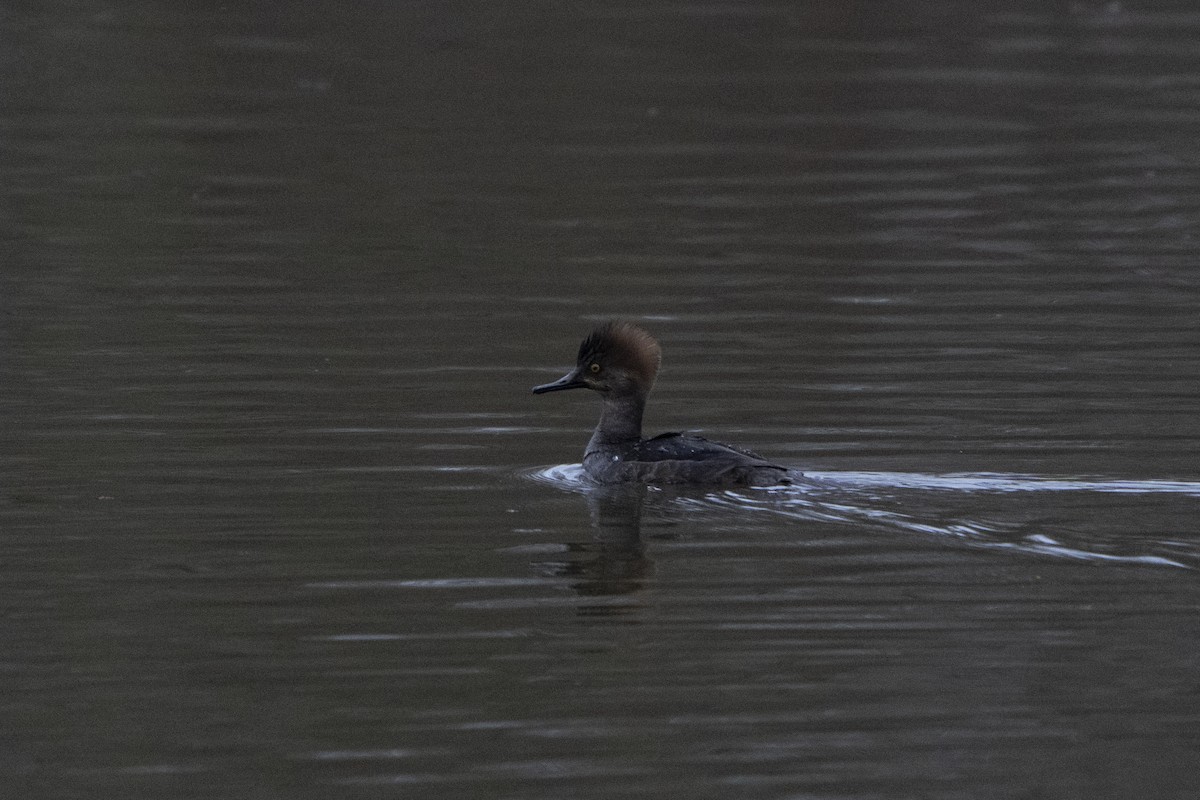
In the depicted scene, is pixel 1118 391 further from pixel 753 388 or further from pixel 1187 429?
pixel 753 388

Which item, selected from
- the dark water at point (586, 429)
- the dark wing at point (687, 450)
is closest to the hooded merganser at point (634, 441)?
the dark wing at point (687, 450)

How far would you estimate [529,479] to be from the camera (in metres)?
9.70

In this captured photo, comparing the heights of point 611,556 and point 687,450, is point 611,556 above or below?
below

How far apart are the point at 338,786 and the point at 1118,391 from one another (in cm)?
616

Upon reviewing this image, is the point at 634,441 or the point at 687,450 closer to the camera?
the point at 687,450

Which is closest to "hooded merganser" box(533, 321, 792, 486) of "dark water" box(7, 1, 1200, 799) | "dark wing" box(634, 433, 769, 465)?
"dark wing" box(634, 433, 769, 465)

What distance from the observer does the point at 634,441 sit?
10.1m

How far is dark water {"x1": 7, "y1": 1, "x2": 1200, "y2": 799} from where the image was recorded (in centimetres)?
639

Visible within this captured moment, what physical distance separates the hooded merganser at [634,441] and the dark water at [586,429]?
174mm

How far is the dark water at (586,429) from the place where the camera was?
639cm

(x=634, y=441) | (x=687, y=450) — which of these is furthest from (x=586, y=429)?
(x=687, y=450)

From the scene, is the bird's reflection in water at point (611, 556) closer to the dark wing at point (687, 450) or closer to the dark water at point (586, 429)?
the dark water at point (586, 429)

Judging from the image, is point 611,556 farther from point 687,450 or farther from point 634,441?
point 634,441

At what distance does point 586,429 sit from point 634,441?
1.08 meters
